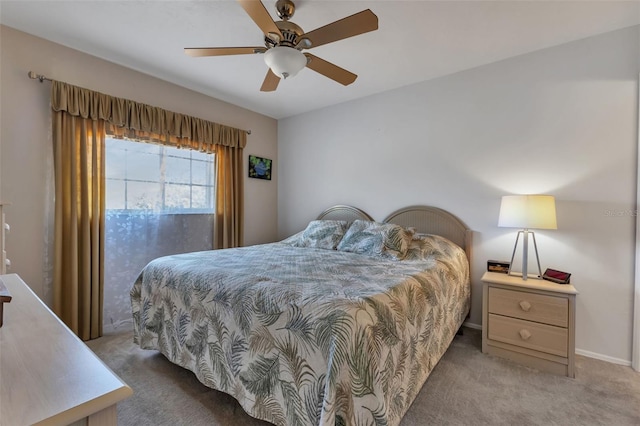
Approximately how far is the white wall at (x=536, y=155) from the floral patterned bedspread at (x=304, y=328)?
1003mm

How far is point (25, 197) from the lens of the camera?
2275 millimetres

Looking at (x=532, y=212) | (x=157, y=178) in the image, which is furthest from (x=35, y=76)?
(x=532, y=212)

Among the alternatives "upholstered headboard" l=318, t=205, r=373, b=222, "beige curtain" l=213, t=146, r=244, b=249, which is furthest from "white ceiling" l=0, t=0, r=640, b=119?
"upholstered headboard" l=318, t=205, r=373, b=222

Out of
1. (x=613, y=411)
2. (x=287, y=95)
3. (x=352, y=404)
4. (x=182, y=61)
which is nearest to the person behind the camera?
(x=352, y=404)

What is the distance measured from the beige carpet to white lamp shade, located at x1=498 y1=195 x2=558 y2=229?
107 cm

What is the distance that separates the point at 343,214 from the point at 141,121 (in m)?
2.42

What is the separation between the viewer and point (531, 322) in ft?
7.01

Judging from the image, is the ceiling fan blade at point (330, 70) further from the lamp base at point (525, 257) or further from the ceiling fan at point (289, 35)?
the lamp base at point (525, 257)

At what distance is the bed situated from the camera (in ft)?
3.85

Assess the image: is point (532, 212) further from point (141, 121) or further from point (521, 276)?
point (141, 121)

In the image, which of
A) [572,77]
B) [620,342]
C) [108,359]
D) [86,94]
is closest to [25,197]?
[86,94]

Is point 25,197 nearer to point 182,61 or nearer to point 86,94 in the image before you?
point 86,94

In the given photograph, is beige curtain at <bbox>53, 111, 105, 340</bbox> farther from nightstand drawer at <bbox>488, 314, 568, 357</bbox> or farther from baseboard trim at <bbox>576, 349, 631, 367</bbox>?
baseboard trim at <bbox>576, 349, 631, 367</bbox>

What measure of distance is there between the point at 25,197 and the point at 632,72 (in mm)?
4807
